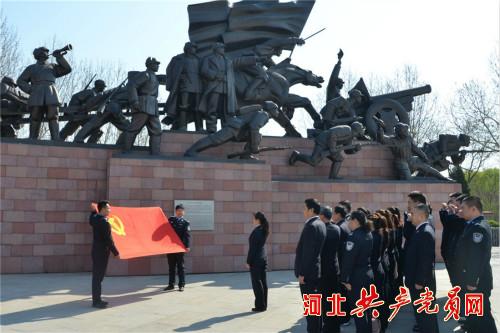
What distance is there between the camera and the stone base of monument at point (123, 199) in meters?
11.2

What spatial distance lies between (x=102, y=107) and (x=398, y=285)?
964 centimetres

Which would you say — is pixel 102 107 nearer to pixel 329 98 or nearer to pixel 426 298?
pixel 329 98

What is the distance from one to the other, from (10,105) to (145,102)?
13.2 feet

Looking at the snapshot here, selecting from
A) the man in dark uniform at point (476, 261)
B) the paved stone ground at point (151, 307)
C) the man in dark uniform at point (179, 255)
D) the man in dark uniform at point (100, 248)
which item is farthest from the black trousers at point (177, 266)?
the man in dark uniform at point (476, 261)

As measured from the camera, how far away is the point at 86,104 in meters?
13.8

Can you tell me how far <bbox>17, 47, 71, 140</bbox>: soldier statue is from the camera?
40.1ft

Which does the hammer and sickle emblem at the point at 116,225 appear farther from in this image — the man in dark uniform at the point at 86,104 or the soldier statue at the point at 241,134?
the man in dark uniform at the point at 86,104

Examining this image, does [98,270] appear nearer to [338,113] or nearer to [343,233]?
[343,233]

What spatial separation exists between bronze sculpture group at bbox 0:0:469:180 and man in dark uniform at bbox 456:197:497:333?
7841mm

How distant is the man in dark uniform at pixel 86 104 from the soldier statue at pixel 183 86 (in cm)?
197

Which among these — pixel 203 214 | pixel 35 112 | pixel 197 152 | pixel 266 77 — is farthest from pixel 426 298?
pixel 266 77

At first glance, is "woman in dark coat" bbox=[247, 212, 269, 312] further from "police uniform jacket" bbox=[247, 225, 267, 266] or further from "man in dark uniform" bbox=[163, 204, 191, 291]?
"man in dark uniform" bbox=[163, 204, 191, 291]

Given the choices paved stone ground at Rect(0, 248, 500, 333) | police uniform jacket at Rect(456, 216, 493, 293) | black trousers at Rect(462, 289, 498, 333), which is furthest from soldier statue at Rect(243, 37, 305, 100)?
black trousers at Rect(462, 289, 498, 333)

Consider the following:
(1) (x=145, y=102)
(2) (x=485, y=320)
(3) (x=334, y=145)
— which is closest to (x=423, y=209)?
(2) (x=485, y=320)
